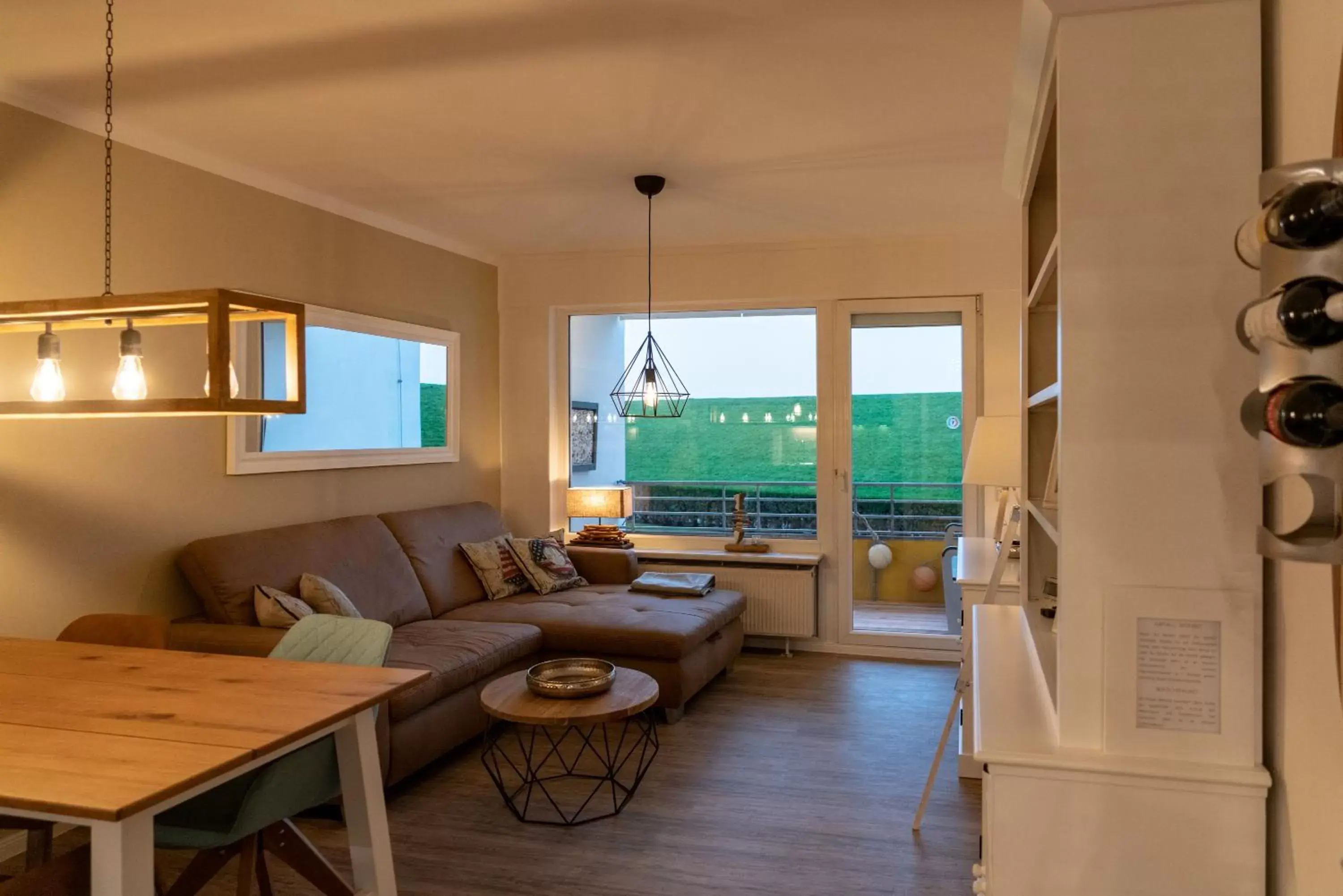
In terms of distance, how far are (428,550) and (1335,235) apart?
4362 mm

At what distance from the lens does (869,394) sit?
552 centimetres

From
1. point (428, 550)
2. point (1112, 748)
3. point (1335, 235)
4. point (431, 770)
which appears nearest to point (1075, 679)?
point (1112, 748)

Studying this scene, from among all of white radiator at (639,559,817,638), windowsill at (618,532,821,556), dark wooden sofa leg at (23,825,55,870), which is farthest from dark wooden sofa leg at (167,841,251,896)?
windowsill at (618,532,821,556)

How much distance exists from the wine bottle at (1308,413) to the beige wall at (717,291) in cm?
446

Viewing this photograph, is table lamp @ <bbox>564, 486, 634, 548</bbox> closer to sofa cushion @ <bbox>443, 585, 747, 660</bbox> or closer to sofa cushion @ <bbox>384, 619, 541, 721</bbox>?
sofa cushion @ <bbox>443, 585, 747, 660</bbox>

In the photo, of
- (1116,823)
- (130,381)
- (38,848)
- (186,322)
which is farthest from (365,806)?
(1116,823)

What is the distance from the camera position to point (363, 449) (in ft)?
15.3

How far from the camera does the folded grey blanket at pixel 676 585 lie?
4.92 metres

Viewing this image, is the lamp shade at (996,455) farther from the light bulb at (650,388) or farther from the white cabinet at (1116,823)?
the light bulb at (650,388)

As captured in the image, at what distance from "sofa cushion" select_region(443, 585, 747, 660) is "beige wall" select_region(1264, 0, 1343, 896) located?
9.70 ft

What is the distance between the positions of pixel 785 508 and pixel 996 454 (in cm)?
254

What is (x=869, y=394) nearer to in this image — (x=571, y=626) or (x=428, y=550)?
(x=571, y=626)

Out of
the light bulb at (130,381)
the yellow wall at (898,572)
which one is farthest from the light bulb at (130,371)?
the yellow wall at (898,572)

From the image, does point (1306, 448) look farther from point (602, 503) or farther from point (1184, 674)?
point (602, 503)
